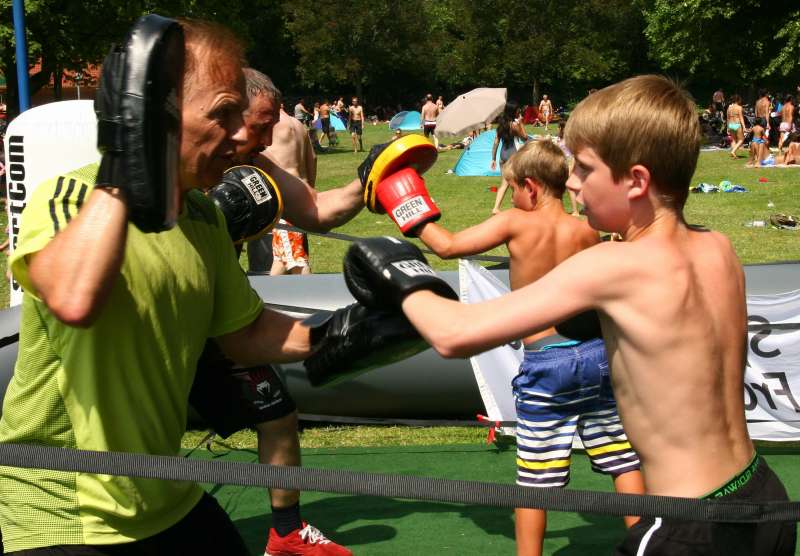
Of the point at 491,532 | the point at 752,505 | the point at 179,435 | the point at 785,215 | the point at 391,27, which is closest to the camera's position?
the point at 752,505

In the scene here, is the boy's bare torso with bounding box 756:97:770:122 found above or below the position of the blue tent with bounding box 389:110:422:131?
above

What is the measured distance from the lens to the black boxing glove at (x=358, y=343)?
2.40 meters

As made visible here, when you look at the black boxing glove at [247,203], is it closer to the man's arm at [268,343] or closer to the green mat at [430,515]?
the man's arm at [268,343]

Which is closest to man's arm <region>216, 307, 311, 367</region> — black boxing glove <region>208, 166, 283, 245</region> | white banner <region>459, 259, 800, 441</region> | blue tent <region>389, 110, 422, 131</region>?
black boxing glove <region>208, 166, 283, 245</region>

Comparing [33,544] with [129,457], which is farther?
[33,544]

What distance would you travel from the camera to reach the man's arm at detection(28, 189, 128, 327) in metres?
1.76

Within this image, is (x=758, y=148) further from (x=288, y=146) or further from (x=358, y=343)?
(x=358, y=343)

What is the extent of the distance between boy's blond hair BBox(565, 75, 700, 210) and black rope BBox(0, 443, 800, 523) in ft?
2.29

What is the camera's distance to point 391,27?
5212 cm

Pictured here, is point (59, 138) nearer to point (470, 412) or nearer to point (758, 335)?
point (470, 412)

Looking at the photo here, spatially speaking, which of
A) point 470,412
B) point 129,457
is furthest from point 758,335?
point 129,457

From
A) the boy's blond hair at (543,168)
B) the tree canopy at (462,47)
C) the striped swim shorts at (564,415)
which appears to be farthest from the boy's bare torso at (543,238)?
the tree canopy at (462,47)

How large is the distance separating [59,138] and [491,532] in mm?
2830

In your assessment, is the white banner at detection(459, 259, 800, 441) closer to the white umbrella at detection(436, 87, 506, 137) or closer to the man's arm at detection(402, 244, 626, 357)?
the man's arm at detection(402, 244, 626, 357)
